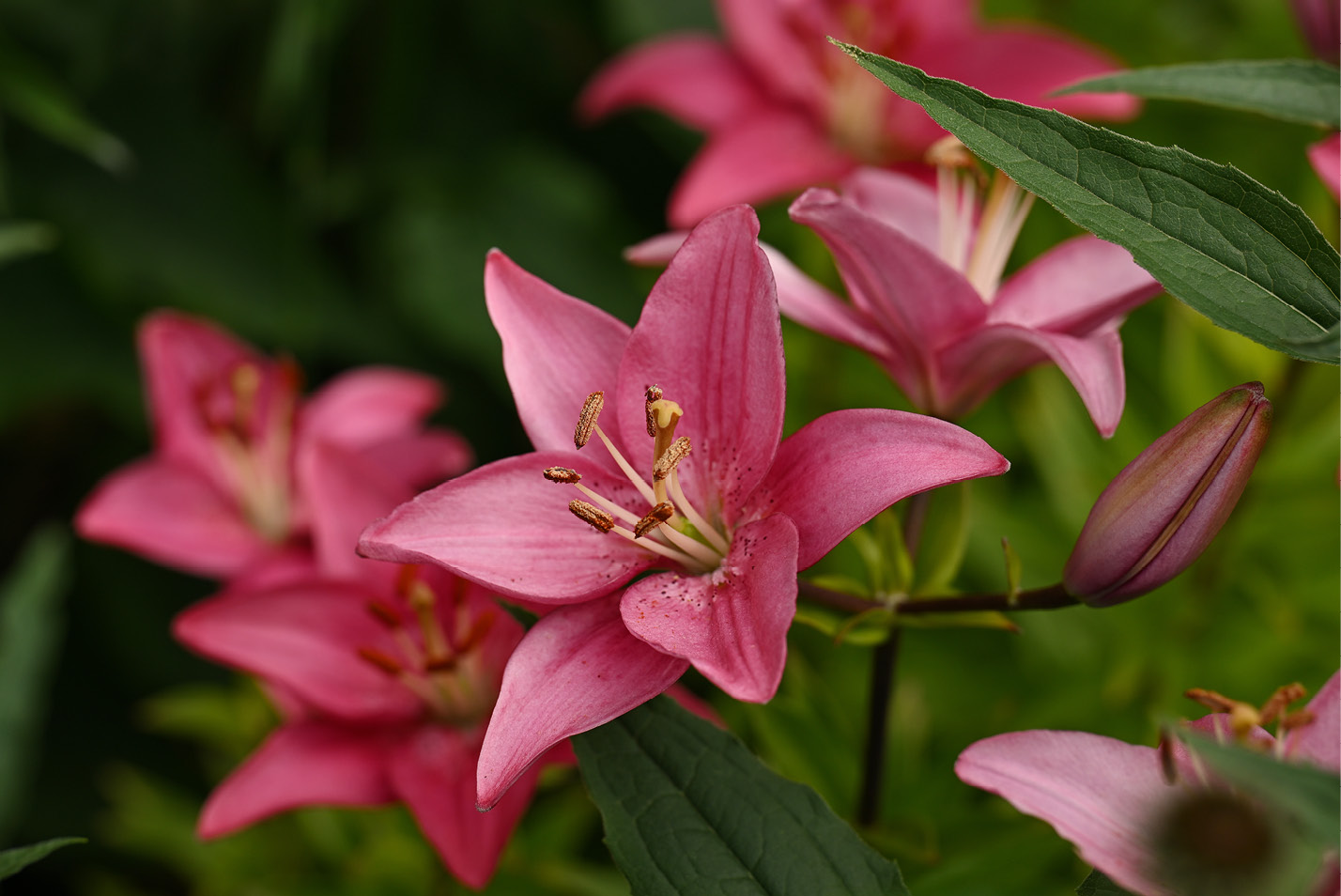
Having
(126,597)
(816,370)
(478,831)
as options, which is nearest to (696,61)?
(816,370)

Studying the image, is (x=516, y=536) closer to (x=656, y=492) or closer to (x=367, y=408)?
(x=656, y=492)

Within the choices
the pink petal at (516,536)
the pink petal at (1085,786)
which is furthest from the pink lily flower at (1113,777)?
the pink petal at (516,536)

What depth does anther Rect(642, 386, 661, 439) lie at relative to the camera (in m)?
0.60

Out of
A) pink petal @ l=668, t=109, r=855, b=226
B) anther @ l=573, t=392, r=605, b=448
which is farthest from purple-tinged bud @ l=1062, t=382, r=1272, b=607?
pink petal @ l=668, t=109, r=855, b=226

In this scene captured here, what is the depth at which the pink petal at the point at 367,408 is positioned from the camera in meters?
1.01

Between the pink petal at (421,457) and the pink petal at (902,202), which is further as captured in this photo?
the pink petal at (421,457)

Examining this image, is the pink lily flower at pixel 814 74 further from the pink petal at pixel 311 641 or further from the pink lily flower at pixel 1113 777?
the pink lily flower at pixel 1113 777

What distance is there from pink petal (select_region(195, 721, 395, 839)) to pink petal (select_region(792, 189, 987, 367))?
419mm

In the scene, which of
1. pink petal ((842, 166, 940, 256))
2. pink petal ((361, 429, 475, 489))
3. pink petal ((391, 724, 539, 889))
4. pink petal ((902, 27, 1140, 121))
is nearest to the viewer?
pink petal ((391, 724, 539, 889))

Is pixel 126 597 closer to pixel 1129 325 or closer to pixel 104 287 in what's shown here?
pixel 104 287

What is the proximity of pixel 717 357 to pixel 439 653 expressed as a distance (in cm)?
28

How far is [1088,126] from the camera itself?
0.51 meters

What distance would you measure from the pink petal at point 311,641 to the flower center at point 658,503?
0.74 feet

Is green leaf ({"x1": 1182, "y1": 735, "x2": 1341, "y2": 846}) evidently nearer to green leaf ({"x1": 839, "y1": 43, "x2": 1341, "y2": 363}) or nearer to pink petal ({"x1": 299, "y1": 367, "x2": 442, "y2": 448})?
green leaf ({"x1": 839, "y1": 43, "x2": 1341, "y2": 363})
